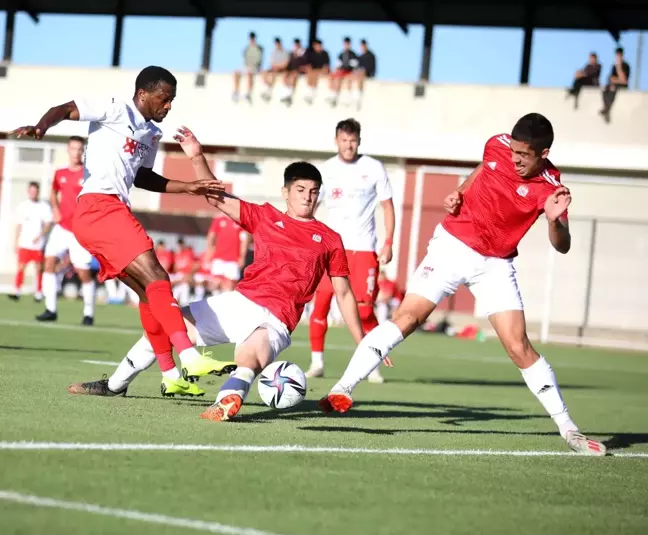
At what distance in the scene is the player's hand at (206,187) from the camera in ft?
24.7

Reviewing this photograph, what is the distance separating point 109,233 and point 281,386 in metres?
1.44

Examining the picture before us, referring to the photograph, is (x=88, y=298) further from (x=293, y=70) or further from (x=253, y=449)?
(x=293, y=70)

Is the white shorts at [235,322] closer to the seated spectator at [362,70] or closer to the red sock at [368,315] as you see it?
the red sock at [368,315]

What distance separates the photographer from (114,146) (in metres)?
8.02

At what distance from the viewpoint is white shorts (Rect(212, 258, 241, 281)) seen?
24922 millimetres

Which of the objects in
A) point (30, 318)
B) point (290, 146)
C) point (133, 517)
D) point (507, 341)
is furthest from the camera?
point (290, 146)

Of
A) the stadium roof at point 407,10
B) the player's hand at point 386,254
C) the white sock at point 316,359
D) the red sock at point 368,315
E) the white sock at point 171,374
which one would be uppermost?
the stadium roof at point 407,10

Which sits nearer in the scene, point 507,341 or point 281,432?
point 281,432

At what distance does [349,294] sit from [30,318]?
1048 cm

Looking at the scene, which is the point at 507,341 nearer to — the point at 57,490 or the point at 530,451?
the point at 530,451

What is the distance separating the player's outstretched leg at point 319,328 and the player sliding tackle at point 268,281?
4244mm

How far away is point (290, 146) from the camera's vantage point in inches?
1394

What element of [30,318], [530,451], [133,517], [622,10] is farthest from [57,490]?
[622,10]

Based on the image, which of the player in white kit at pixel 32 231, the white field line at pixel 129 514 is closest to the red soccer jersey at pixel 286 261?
the white field line at pixel 129 514
